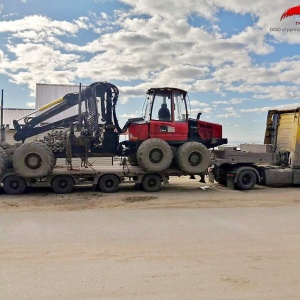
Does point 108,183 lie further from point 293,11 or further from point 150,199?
point 293,11

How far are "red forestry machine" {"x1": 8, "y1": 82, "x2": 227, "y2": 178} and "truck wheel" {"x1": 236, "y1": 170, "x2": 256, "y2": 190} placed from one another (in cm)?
158

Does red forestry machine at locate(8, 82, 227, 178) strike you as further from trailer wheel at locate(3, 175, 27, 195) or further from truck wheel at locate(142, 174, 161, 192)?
trailer wheel at locate(3, 175, 27, 195)

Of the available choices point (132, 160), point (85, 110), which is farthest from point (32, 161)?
point (132, 160)

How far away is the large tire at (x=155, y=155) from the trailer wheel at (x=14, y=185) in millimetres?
4020

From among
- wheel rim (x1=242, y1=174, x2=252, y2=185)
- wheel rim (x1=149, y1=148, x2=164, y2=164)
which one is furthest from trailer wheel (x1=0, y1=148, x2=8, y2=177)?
wheel rim (x1=242, y1=174, x2=252, y2=185)

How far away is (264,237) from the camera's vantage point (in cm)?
652

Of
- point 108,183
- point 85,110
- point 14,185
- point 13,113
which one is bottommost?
point 14,185

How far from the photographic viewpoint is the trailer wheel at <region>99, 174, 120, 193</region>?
40.2 feet

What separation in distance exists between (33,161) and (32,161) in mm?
33

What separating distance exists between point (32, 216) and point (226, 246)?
4739 millimetres

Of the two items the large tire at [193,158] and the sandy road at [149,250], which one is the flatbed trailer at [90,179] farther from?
the sandy road at [149,250]

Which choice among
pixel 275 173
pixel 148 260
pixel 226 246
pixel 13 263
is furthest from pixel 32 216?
pixel 275 173

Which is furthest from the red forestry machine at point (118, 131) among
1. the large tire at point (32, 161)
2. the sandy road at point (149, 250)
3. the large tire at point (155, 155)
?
the sandy road at point (149, 250)

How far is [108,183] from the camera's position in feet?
40.6
